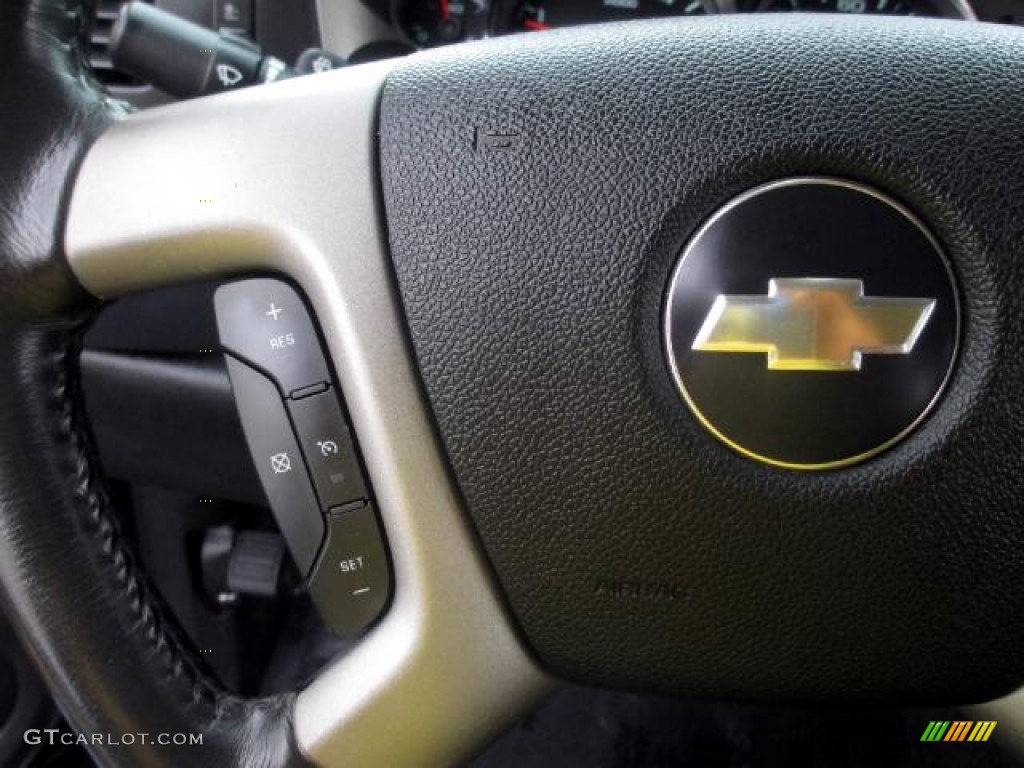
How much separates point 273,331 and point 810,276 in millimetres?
356

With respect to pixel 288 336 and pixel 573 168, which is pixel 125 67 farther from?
pixel 573 168

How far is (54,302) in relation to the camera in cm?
71

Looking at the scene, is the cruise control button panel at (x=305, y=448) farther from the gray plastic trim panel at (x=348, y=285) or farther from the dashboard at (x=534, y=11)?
the dashboard at (x=534, y=11)

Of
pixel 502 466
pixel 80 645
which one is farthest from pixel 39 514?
pixel 502 466

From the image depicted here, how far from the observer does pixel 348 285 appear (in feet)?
2.23

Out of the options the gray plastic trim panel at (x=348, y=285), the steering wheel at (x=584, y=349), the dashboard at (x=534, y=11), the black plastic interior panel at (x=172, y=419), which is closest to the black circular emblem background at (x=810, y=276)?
the steering wheel at (x=584, y=349)

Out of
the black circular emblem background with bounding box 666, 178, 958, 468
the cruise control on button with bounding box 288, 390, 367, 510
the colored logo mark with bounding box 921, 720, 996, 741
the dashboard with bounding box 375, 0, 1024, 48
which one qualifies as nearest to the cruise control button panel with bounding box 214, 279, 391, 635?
the cruise control on button with bounding box 288, 390, 367, 510

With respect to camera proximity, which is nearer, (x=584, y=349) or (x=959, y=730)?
(x=584, y=349)

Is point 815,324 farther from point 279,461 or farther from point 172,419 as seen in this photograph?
point 172,419

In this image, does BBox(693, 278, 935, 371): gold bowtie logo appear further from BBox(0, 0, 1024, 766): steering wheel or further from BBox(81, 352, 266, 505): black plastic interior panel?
BBox(81, 352, 266, 505): black plastic interior panel

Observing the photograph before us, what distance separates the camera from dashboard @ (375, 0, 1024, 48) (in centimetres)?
172

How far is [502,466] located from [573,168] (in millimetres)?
194

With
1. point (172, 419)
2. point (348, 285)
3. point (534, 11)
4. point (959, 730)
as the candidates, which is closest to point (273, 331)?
point (348, 285)

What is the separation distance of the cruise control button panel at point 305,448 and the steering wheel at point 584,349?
26mm
